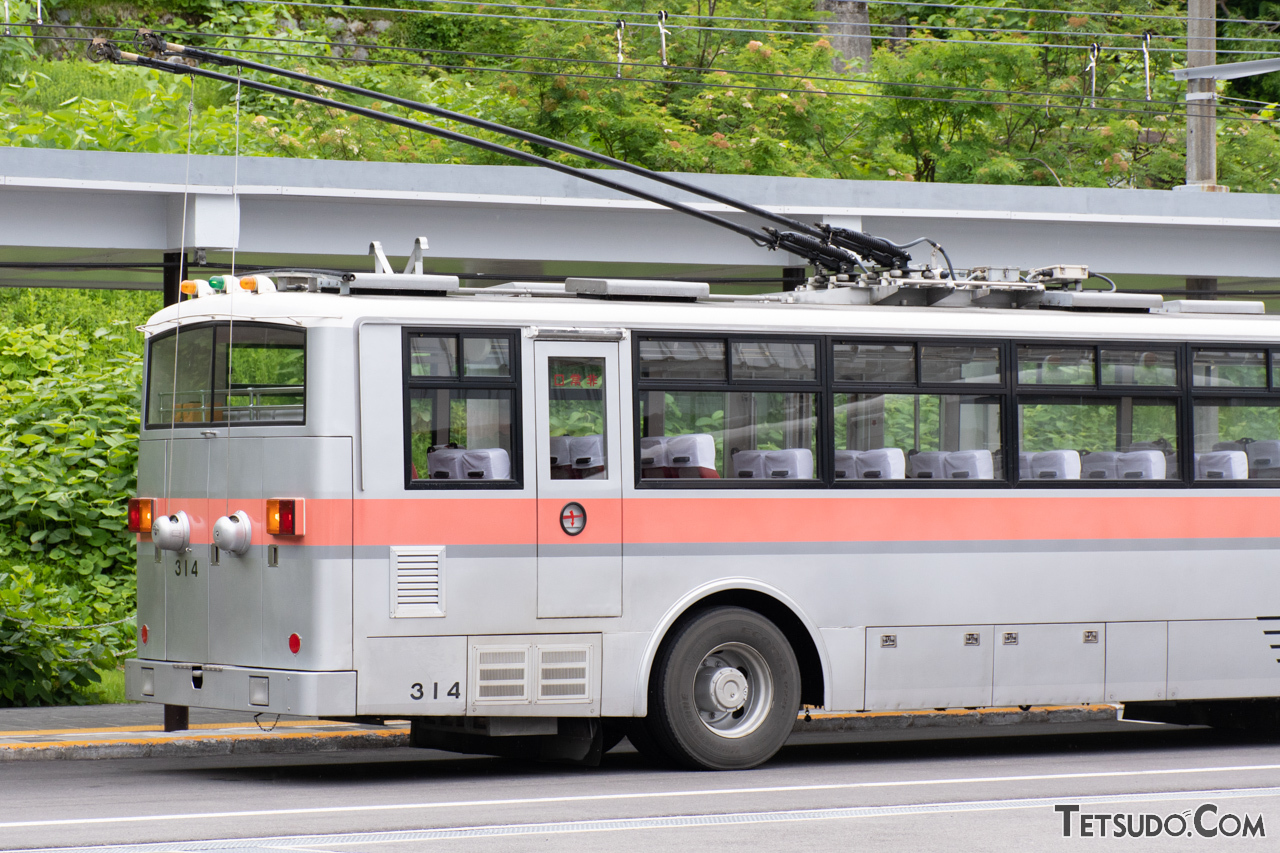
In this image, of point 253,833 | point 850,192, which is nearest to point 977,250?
point 850,192

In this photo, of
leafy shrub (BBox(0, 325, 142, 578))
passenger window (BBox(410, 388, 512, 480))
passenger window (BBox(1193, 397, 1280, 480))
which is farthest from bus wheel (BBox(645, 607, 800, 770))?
leafy shrub (BBox(0, 325, 142, 578))

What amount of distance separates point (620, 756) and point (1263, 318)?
5900mm

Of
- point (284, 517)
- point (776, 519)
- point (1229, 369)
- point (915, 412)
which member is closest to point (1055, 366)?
point (915, 412)

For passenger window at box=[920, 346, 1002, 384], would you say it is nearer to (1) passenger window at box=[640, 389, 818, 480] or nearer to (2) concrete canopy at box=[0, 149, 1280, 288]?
(1) passenger window at box=[640, 389, 818, 480]

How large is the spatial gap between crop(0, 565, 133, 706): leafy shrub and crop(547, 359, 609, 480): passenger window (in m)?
6.83

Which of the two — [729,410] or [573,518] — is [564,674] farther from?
[729,410]

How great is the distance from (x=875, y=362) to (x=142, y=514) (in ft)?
16.5

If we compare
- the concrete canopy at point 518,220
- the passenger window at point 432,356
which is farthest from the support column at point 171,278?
the passenger window at point 432,356

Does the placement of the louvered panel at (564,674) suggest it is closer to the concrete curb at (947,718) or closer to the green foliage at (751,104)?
the concrete curb at (947,718)

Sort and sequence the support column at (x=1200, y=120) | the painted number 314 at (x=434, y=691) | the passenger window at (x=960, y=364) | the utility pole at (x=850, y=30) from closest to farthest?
the painted number 314 at (x=434, y=691)
the passenger window at (x=960, y=364)
the support column at (x=1200, y=120)
the utility pole at (x=850, y=30)

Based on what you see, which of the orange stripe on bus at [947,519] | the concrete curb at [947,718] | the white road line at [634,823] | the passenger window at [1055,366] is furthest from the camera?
the concrete curb at [947,718]

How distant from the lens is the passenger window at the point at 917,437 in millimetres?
12219

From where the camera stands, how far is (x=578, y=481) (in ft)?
37.3

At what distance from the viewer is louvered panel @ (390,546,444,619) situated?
35.6ft
